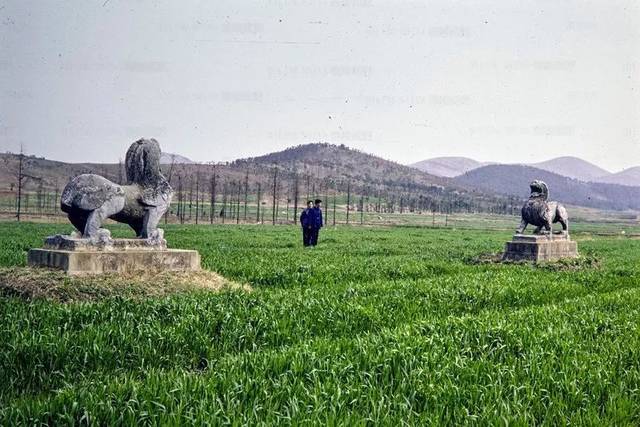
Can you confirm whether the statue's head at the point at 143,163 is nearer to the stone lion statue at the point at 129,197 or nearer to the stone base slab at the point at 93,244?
the stone lion statue at the point at 129,197

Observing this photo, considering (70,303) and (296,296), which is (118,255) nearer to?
(70,303)

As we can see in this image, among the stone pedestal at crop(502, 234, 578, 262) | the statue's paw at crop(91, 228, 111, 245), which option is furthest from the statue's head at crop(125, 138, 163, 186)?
the stone pedestal at crop(502, 234, 578, 262)

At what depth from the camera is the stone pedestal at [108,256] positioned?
40.3 ft

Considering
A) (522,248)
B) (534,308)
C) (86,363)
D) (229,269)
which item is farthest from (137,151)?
(522,248)

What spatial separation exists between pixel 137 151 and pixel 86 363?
8.35 metres

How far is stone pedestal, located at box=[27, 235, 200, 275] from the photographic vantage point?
40.3 ft

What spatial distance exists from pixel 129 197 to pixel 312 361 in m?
8.57

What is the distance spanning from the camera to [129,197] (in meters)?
13.8

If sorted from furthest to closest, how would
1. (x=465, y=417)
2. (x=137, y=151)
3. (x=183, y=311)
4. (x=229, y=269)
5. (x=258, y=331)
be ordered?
(x=229, y=269) → (x=137, y=151) → (x=183, y=311) → (x=258, y=331) → (x=465, y=417)

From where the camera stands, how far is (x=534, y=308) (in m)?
11.7

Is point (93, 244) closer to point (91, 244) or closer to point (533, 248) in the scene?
point (91, 244)

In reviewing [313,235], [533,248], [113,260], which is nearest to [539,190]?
[533,248]

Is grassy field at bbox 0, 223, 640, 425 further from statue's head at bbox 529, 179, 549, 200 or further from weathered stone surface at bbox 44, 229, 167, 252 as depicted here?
statue's head at bbox 529, 179, 549, 200

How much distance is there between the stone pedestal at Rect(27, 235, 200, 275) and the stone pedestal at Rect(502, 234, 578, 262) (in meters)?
15.2
